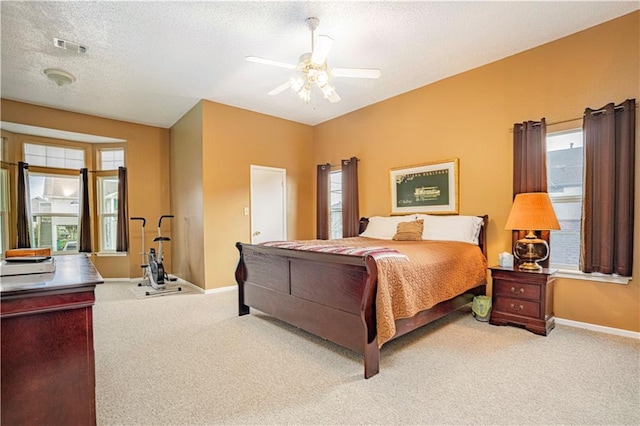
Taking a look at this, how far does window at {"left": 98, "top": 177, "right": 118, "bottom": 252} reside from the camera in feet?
19.7

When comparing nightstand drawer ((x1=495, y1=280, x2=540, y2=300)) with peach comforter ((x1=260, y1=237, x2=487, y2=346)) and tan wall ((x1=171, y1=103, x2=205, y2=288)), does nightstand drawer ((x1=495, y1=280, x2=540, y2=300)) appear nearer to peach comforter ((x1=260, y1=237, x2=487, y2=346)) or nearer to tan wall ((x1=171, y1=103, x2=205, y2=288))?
peach comforter ((x1=260, y1=237, x2=487, y2=346))

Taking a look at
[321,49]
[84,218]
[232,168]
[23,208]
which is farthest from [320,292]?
[23,208]

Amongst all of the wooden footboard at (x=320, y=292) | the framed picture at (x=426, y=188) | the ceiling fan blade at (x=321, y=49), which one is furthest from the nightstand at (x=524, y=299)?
the ceiling fan blade at (x=321, y=49)

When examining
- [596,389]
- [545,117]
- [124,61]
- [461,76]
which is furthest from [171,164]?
[596,389]

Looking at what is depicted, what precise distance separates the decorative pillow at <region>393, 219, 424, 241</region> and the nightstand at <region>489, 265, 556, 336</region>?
98cm

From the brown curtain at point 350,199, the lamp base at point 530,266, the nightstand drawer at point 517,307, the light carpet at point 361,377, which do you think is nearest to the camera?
the light carpet at point 361,377

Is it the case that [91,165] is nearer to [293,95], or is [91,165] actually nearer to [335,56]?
[293,95]

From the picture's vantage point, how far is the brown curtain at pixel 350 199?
5301 millimetres

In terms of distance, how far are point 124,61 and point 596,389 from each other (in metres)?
5.35

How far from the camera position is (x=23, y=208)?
5070 mm

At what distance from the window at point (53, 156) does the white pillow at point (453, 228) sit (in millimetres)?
6369

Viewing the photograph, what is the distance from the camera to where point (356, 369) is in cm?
231

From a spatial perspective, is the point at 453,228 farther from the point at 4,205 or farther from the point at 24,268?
the point at 4,205

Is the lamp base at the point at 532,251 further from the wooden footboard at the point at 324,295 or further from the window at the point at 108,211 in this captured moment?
the window at the point at 108,211
